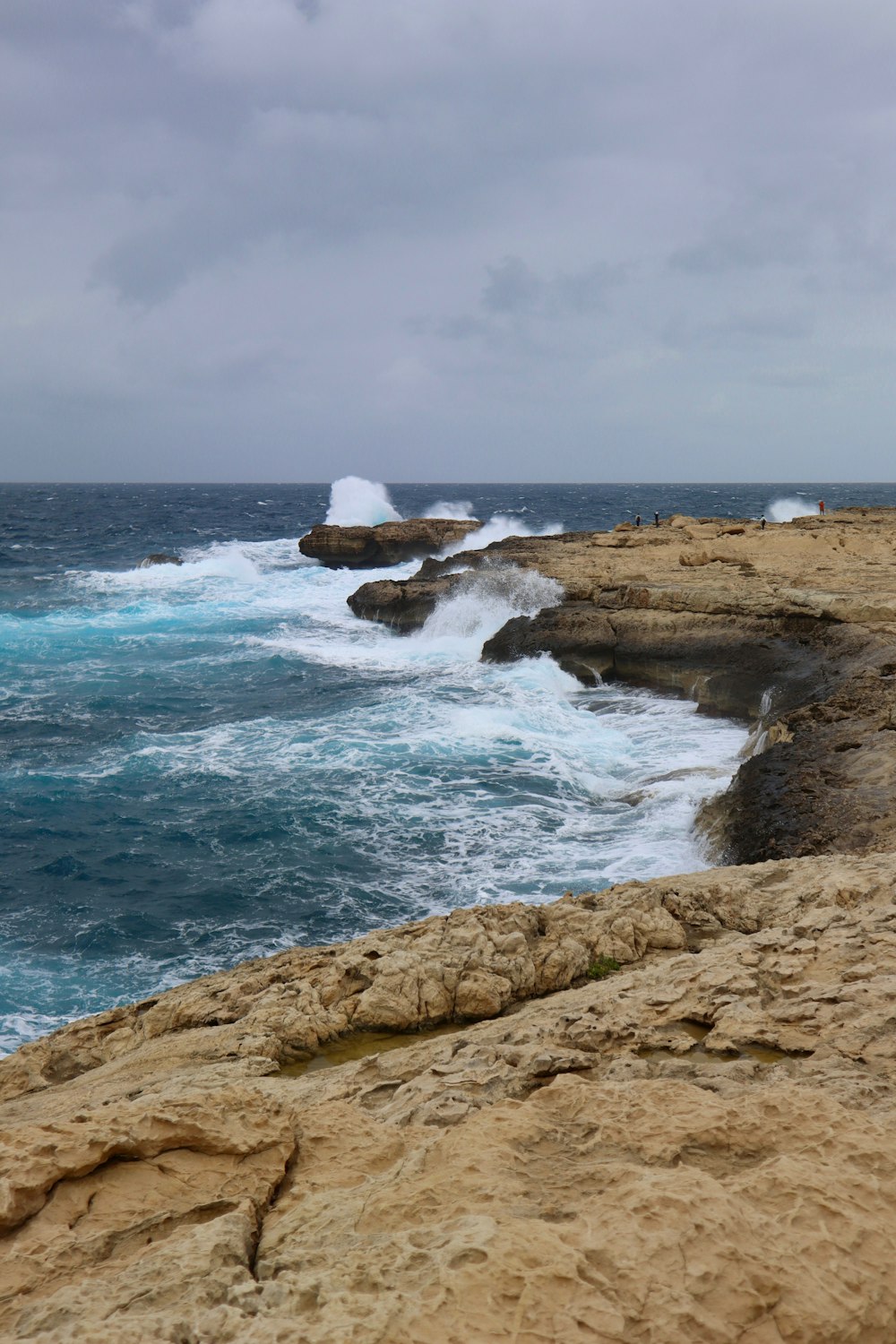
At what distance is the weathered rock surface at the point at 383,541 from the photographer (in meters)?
37.1

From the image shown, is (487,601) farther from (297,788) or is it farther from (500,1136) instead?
(500,1136)

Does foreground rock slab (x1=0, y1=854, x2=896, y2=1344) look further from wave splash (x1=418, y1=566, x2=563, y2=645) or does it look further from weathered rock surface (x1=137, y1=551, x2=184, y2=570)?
weathered rock surface (x1=137, y1=551, x2=184, y2=570)

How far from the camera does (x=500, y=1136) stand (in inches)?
123

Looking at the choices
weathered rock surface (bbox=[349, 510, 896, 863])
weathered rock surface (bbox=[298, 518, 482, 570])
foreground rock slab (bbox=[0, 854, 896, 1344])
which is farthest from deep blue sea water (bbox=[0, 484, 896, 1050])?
weathered rock surface (bbox=[298, 518, 482, 570])

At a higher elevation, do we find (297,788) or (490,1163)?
(490,1163)

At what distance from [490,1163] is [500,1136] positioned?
0.18 metres

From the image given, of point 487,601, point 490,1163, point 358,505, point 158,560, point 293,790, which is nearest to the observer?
point 490,1163

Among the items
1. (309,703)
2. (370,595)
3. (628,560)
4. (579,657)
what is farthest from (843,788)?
(370,595)

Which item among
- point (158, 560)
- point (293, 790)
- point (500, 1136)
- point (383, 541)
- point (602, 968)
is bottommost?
point (293, 790)

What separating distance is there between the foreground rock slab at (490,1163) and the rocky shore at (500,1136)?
1cm

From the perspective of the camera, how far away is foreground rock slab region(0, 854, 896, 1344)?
2.29 meters

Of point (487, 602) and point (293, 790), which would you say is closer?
point (293, 790)

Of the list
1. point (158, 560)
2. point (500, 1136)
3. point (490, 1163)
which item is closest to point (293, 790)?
point (500, 1136)

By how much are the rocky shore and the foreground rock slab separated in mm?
11
